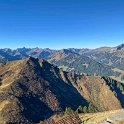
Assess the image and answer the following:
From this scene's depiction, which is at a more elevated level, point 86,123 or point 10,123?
point 86,123

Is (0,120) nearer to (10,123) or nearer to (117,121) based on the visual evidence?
(10,123)

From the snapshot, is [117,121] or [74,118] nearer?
[74,118]

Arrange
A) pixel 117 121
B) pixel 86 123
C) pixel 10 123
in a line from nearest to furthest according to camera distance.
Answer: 1. pixel 117 121
2. pixel 86 123
3. pixel 10 123

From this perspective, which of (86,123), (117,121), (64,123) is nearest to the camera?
(64,123)

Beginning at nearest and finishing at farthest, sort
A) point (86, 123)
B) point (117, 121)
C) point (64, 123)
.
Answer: point (64, 123) → point (117, 121) → point (86, 123)

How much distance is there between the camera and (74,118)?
3041cm

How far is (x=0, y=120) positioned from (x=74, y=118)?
179733mm

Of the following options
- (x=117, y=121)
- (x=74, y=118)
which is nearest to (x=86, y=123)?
(x=117, y=121)

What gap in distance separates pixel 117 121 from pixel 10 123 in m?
166

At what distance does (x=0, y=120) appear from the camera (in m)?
200

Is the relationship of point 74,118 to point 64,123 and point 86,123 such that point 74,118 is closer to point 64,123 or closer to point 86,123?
point 64,123

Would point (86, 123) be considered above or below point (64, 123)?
below

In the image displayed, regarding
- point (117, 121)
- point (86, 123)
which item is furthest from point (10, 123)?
point (117, 121)

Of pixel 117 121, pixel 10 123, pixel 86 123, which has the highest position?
pixel 117 121
